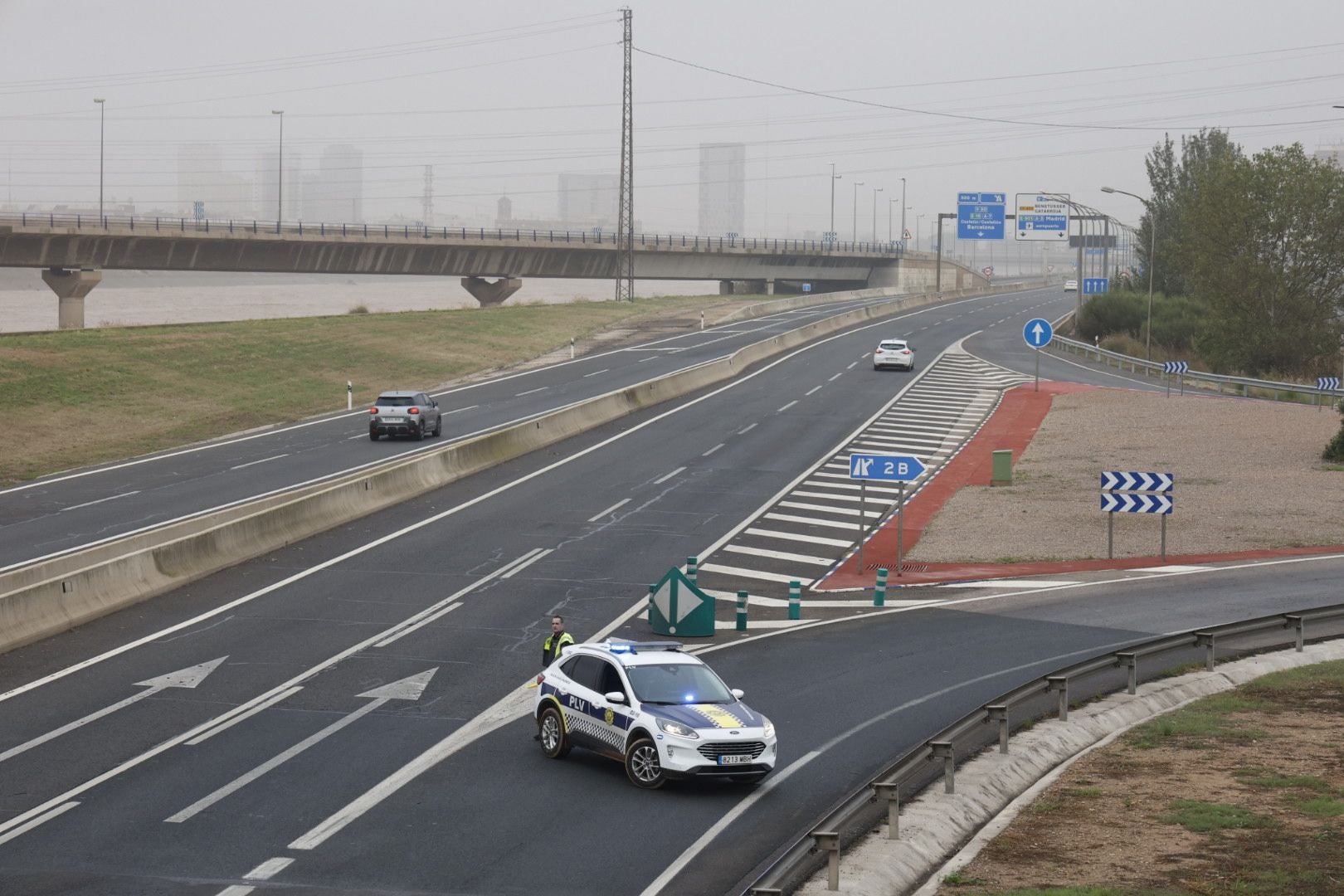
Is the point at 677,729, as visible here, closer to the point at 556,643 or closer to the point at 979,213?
the point at 556,643

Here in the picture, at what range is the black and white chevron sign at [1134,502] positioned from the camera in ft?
101

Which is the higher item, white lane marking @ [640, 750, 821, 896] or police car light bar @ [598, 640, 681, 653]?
police car light bar @ [598, 640, 681, 653]

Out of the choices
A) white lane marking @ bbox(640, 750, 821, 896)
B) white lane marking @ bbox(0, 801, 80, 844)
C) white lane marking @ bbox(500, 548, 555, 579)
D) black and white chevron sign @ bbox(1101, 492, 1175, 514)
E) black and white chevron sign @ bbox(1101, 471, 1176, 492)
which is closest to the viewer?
white lane marking @ bbox(640, 750, 821, 896)

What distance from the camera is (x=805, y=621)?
83.1 feet

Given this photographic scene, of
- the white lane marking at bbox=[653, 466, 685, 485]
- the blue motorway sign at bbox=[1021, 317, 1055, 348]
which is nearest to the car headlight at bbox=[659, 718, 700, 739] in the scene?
the white lane marking at bbox=[653, 466, 685, 485]

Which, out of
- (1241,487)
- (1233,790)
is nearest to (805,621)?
(1233,790)

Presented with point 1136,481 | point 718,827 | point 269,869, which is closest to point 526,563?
point 1136,481

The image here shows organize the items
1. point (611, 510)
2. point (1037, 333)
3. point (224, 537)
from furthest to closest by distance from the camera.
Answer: point (1037, 333), point (611, 510), point (224, 537)

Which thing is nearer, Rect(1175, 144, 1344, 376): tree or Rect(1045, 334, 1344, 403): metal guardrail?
Rect(1045, 334, 1344, 403): metal guardrail

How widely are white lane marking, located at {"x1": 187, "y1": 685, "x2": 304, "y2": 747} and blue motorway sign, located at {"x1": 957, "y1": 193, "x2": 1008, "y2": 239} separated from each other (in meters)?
105

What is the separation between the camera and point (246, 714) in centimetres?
1845

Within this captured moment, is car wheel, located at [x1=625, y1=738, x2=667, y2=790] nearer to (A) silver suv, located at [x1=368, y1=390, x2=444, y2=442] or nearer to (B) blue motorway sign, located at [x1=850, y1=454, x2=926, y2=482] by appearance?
(B) blue motorway sign, located at [x1=850, y1=454, x2=926, y2=482]

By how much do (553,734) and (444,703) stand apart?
2716mm

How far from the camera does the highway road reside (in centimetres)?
1334
